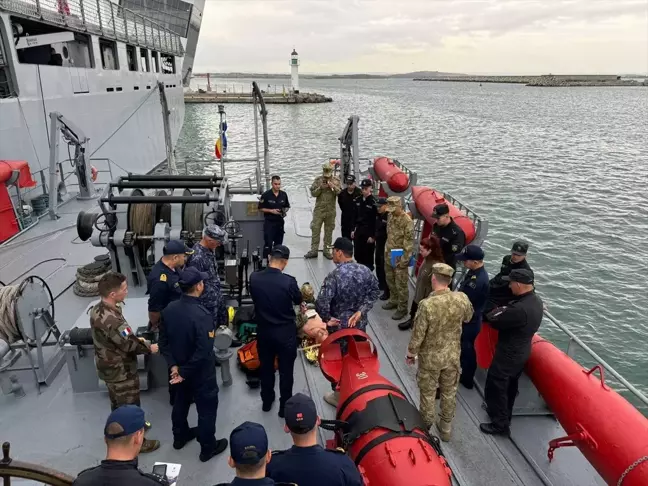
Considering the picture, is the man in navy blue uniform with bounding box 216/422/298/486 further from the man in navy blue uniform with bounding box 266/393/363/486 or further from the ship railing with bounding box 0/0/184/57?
the ship railing with bounding box 0/0/184/57

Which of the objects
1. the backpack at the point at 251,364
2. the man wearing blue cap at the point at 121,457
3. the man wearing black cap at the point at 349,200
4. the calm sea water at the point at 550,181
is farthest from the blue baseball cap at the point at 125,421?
the calm sea water at the point at 550,181

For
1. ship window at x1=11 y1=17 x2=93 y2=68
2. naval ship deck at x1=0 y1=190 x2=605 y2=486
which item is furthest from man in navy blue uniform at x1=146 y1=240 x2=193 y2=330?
ship window at x1=11 y1=17 x2=93 y2=68

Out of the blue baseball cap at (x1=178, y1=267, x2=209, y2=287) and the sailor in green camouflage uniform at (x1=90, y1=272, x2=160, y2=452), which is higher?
the blue baseball cap at (x1=178, y1=267, x2=209, y2=287)

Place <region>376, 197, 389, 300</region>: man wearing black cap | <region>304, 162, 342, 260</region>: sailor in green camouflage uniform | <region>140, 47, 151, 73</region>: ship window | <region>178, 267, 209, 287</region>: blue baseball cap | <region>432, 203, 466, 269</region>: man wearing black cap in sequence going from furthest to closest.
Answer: <region>140, 47, 151, 73</region>: ship window < <region>304, 162, 342, 260</region>: sailor in green camouflage uniform < <region>376, 197, 389, 300</region>: man wearing black cap < <region>432, 203, 466, 269</region>: man wearing black cap < <region>178, 267, 209, 287</region>: blue baseball cap

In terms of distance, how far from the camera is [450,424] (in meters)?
3.96

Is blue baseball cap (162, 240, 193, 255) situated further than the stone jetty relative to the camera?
No

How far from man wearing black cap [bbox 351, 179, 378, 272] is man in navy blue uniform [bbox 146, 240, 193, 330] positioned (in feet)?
10.5

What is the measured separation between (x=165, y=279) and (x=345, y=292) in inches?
63.3

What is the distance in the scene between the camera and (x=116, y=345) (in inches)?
139

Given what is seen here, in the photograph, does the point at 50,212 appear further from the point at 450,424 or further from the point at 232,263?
the point at 450,424

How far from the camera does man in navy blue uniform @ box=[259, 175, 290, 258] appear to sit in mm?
7155

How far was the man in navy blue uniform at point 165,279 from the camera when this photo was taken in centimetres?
398

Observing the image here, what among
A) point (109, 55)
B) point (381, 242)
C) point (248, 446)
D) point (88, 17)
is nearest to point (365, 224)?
point (381, 242)

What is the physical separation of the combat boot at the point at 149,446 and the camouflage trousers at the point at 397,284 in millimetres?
3307
